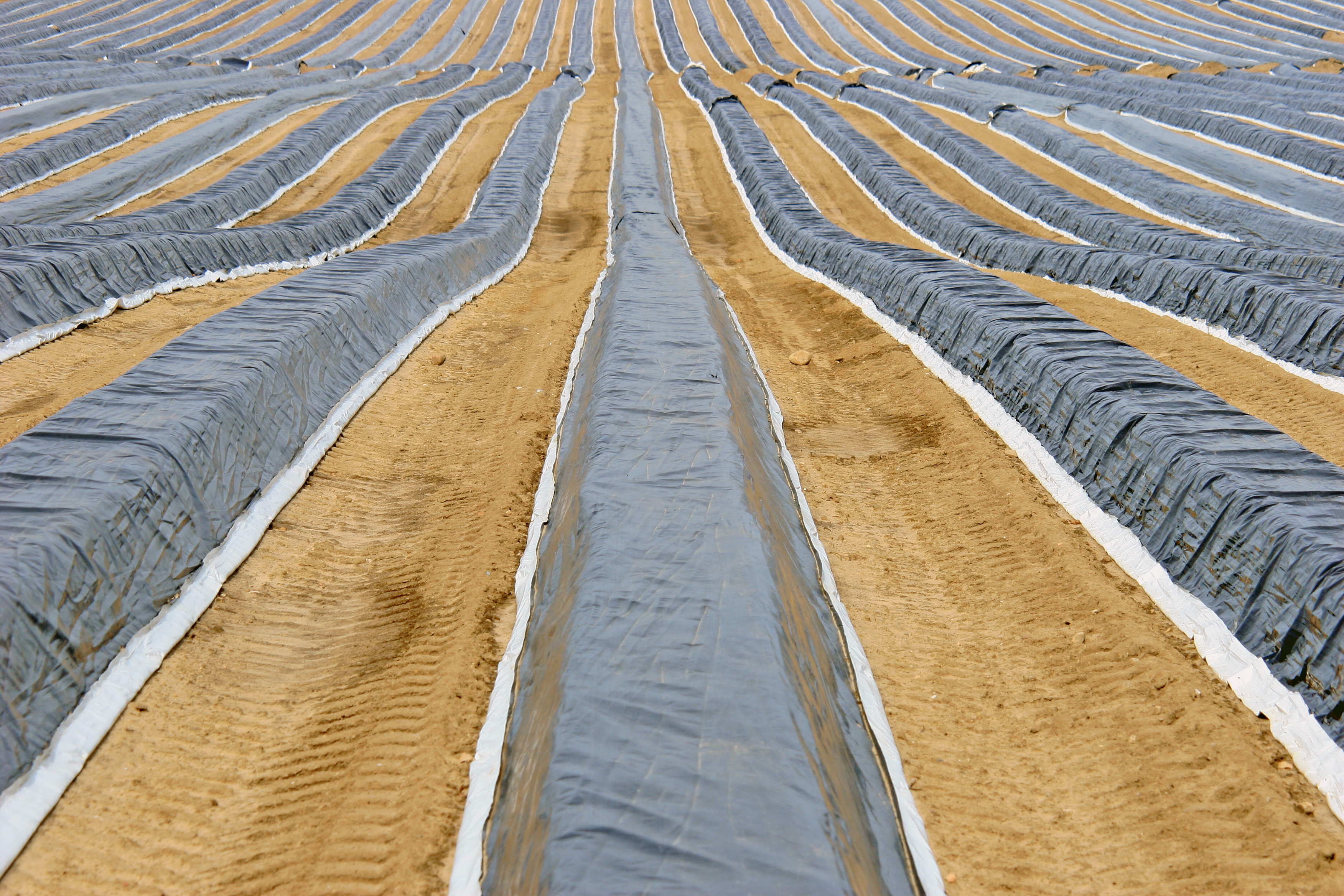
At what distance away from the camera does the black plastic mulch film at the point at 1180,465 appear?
5336 millimetres

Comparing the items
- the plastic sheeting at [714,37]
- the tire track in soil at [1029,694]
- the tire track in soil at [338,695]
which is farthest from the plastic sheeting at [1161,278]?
the plastic sheeting at [714,37]

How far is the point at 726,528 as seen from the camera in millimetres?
5559

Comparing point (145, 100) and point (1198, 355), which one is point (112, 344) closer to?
point (1198, 355)

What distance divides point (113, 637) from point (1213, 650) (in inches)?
311

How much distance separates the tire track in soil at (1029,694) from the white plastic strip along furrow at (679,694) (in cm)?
40

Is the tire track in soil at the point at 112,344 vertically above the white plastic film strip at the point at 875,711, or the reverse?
the tire track in soil at the point at 112,344

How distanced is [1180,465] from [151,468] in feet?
27.7

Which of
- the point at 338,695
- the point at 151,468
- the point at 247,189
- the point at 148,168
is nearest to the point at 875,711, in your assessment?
the point at 338,695

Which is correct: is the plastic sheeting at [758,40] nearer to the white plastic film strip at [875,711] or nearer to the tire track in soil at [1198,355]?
the tire track in soil at [1198,355]

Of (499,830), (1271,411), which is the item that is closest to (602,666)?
(499,830)

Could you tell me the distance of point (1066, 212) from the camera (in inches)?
682

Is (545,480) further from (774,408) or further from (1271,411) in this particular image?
(1271,411)

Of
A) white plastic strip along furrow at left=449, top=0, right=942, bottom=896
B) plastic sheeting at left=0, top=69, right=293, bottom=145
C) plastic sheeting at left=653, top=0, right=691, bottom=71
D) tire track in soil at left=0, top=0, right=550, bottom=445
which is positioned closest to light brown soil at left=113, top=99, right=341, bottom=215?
tire track in soil at left=0, top=0, right=550, bottom=445

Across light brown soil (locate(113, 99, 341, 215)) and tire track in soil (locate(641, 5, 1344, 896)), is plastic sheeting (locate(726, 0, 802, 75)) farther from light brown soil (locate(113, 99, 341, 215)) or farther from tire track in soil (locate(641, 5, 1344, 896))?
tire track in soil (locate(641, 5, 1344, 896))
